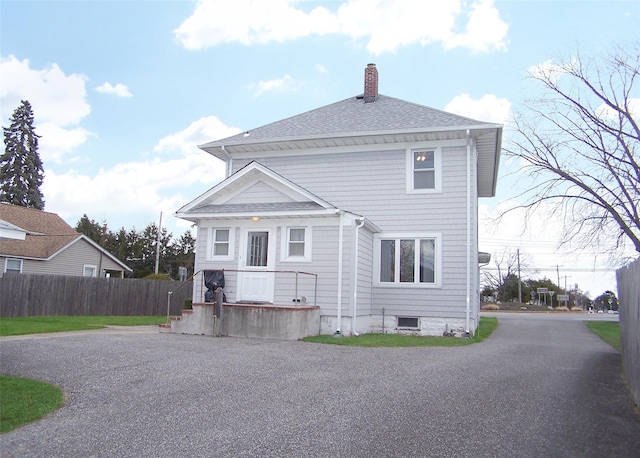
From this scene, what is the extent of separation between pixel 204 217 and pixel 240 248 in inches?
54.0

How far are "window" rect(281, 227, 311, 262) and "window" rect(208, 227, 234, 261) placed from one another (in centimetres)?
176

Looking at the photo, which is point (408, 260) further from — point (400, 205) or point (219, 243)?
point (219, 243)

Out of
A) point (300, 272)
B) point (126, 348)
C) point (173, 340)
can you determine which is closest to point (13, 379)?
point (126, 348)

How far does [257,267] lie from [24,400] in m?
9.06

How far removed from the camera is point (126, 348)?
403 inches

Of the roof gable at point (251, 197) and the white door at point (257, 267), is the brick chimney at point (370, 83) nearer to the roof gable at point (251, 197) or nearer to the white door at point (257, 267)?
the roof gable at point (251, 197)

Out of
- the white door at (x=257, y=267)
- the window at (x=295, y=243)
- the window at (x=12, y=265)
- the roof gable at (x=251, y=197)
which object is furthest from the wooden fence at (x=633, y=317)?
the window at (x=12, y=265)

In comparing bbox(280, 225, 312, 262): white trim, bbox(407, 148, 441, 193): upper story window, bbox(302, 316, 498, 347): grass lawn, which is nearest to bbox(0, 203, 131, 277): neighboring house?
bbox(280, 225, 312, 262): white trim

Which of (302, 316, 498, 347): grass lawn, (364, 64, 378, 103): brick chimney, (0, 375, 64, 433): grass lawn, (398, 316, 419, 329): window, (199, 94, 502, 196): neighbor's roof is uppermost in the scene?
(364, 64, 378, 103): brick chimney

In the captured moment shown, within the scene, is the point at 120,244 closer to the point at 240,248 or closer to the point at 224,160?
the point at 224,160

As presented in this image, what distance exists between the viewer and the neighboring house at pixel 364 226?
14.5 m

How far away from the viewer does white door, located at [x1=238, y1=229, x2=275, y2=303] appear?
14891mm

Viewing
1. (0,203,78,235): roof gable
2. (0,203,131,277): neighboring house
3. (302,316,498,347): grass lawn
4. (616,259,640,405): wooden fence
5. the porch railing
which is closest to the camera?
(616,259,640,405): wooden fence

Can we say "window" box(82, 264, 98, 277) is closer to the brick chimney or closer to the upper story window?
the brick chimney
